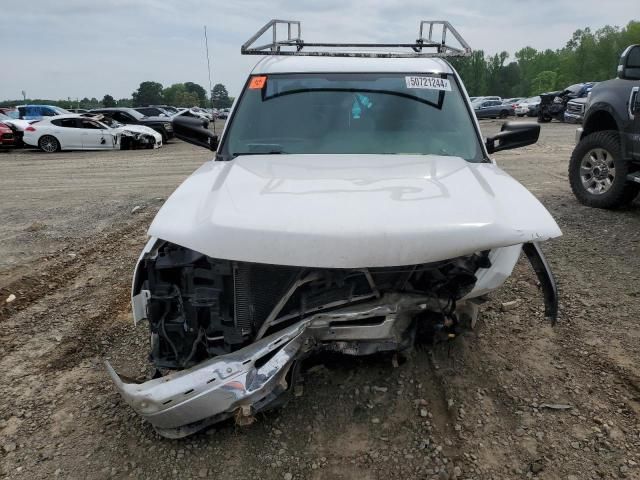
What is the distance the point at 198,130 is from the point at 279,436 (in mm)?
2589

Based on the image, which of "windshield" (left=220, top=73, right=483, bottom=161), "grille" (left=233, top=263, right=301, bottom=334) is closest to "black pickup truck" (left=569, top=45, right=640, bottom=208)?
"windshield" (left=220, top=73, right=483, bottom=161)

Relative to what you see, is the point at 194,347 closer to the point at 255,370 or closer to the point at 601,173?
the point at 255,370

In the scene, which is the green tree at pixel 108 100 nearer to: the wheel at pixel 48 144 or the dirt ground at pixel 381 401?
the wheel at pixel 48 144

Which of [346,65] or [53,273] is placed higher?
[346,65]

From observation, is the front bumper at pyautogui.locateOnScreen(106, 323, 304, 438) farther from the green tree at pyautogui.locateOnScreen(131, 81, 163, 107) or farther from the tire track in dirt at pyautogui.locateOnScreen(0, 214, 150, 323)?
the green tree at pyautogui.locateOnScreen(131, 81, 163, 107)

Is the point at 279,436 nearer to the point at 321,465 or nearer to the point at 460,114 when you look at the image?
the point at 321,465

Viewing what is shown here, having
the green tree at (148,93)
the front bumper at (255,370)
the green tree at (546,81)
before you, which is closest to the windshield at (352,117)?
the front bumper at (255,370)

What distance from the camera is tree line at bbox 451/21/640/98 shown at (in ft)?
272

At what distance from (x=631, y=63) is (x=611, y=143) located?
A: 115 cm

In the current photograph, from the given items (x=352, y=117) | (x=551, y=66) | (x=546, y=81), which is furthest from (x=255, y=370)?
(x=551, y=66)

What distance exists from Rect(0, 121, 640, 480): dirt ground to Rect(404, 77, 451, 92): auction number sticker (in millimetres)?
1750

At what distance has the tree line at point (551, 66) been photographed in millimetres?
82875

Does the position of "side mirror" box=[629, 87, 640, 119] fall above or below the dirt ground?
above

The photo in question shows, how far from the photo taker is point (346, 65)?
4.04 m
